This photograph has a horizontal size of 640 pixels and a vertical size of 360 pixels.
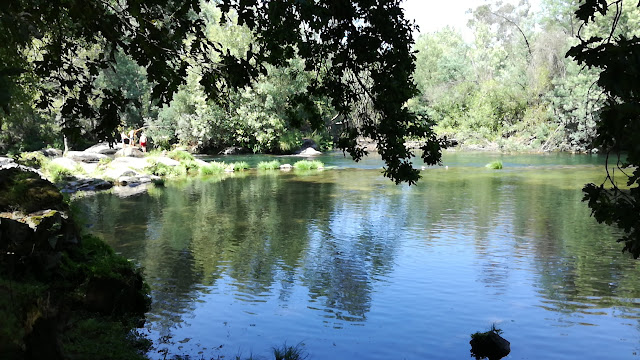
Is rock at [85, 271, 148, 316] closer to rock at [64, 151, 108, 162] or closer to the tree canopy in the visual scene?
the tree canopy

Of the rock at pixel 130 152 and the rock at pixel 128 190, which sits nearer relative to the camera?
the rock at pixel 128 190

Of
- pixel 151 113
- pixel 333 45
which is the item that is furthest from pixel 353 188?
pixel 151 113

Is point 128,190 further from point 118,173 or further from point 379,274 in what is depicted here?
point 379,274

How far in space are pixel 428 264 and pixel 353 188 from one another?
46.3ft

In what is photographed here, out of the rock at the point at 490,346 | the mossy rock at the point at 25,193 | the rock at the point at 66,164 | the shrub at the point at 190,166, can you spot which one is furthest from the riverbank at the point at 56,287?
the shrub at the point at 190,166

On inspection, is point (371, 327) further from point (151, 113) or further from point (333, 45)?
point (151, 113)

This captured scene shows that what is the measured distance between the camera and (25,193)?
9555 millimetres

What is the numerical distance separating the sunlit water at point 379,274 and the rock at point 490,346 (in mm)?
172

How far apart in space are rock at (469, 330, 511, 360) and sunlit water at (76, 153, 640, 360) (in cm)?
17

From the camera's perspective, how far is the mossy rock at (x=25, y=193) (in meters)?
9.33

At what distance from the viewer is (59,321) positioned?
4.65 metres

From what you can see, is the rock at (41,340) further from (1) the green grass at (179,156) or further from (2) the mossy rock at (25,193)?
(1) the green grass at (179,156)

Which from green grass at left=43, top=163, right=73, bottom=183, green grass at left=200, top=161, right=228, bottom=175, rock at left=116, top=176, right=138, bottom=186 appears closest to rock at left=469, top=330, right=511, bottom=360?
green grass at left=43, top=163, right=73, bottom=183

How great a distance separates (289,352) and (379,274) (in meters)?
4.67
